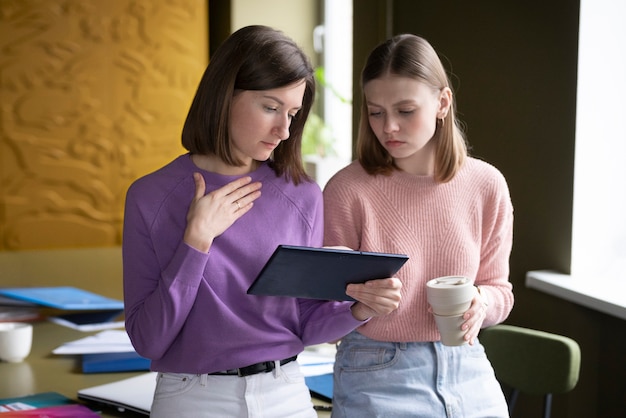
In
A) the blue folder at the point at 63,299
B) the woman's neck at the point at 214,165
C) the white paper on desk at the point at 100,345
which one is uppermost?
the woman's neck at the point at 214,165

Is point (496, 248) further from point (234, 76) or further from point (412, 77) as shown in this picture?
point (234, 76)

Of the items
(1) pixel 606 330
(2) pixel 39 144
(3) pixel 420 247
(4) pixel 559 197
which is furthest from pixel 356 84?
(2) pixel 39 144

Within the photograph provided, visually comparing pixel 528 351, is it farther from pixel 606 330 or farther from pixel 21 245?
pixel 21 245

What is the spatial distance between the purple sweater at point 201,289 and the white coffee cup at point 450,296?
0.54ft

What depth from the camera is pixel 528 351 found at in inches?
76.9

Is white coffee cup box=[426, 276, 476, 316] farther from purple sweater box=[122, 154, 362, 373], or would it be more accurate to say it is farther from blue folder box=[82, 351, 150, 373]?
blue folder box=[82, 351, 150, 373]

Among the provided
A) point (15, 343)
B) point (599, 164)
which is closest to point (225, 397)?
point (15, 343)

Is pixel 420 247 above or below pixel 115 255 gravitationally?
above

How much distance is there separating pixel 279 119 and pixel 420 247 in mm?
389

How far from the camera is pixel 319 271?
127cm

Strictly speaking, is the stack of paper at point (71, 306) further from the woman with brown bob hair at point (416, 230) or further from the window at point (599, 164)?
the window at point (599, 164)

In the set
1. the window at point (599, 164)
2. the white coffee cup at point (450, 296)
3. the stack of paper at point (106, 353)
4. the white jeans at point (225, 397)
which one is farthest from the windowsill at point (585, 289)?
the stack of paper at point (106, 353)

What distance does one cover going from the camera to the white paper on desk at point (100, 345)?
6.40 ft

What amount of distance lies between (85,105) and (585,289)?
4.50m
